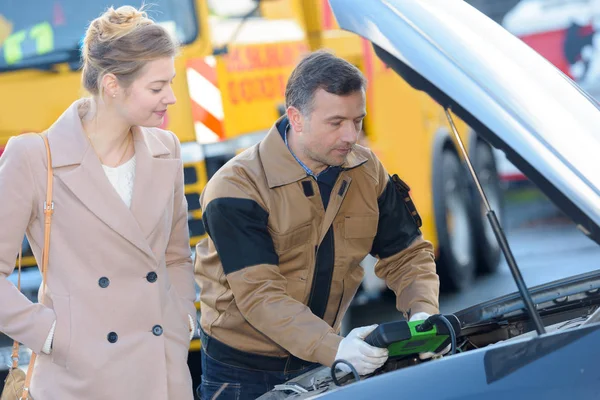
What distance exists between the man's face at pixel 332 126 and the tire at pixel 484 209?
509 cm

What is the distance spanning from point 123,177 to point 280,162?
1.43 ft

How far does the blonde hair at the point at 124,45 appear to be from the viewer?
282 cm

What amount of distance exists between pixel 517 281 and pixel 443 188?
5500 mm

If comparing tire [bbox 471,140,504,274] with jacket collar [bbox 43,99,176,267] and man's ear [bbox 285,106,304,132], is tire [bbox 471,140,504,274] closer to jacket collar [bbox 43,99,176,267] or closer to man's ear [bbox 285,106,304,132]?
man's ear [bbox 285,106,304,132]

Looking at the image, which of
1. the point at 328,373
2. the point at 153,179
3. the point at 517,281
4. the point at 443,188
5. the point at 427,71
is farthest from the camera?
the point at 443,188

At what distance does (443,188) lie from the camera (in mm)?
7711

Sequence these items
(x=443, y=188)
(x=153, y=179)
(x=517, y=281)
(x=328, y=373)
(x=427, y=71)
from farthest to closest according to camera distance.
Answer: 1. (x=443, y=188)
2. (x=153, y=179)
3. (x=328, y=373)
4. (x=517, y=281)
5. (x=427, y=71)

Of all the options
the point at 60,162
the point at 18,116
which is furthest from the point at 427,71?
the point at 18,116

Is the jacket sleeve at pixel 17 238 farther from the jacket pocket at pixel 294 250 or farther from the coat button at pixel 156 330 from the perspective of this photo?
the jacket pocket at pixel 294 250

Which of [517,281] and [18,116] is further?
[18,116]

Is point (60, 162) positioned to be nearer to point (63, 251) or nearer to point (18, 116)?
point (63, 251)

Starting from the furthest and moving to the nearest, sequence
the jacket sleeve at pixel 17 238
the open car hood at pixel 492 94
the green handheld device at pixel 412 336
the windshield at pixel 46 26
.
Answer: the windshield at pixel 46 26, the jacket sleeve at pixel 17 238, the green handheld device at pixel 412 336, the open car hood at pixel 492 94

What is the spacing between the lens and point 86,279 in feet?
9.23

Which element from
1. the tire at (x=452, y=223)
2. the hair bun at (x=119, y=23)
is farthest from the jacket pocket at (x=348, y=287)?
the tire at (x=452, y=223)
